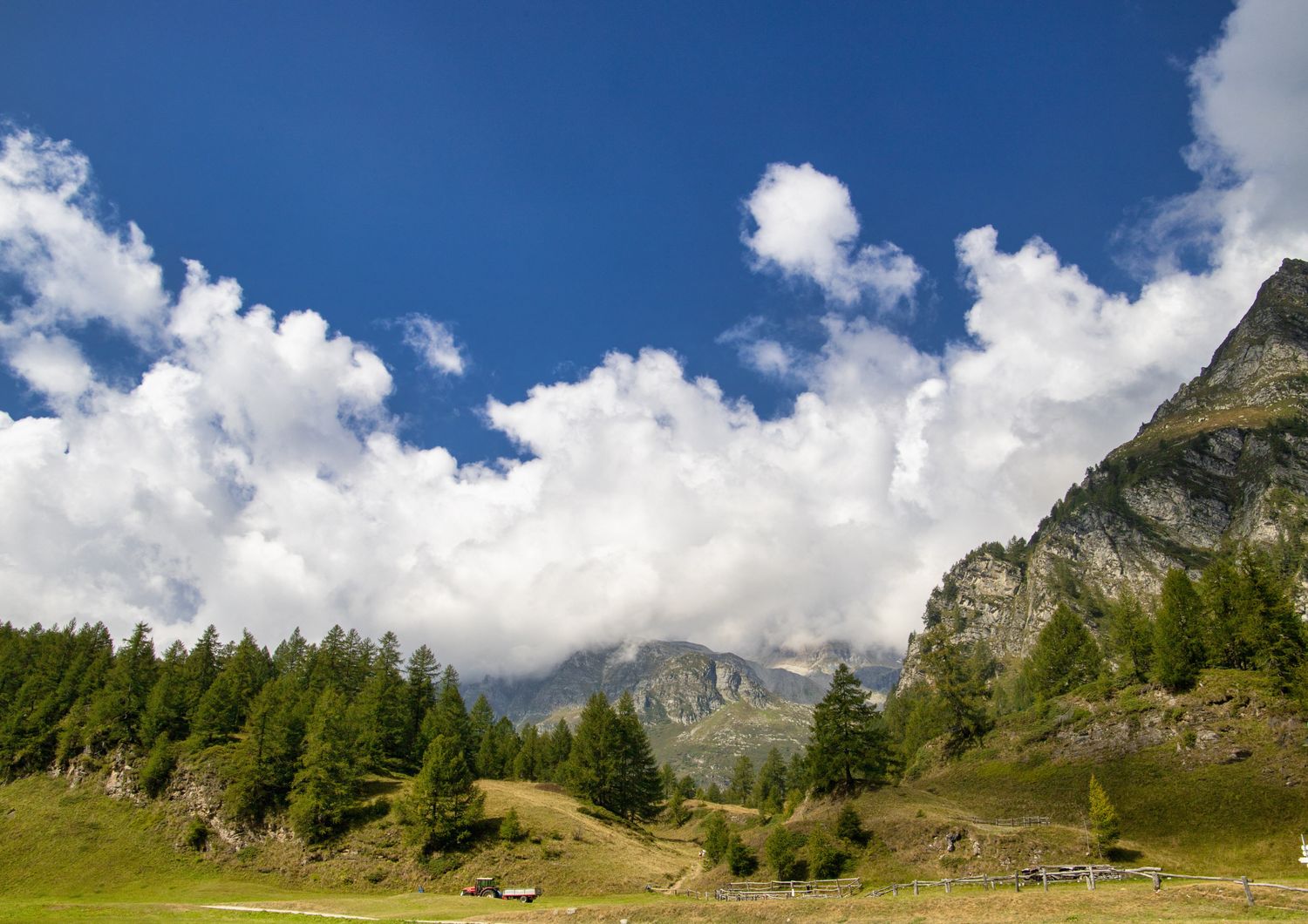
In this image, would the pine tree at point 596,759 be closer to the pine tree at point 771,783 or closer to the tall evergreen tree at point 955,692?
the tall evergreen tree at point 955,692

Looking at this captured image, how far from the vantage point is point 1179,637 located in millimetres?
79000

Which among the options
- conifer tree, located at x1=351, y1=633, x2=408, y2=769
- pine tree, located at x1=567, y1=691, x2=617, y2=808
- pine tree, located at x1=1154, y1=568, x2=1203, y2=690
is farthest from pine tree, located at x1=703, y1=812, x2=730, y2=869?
pine tree, located at x1=1154, y1=568, x2=1203, y2=690

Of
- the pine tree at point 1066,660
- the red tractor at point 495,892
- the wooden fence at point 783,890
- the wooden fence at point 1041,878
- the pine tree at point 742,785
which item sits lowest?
the pine tree at point 742,785

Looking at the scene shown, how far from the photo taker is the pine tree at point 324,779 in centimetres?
7406

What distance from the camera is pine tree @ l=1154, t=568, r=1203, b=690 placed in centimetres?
7488

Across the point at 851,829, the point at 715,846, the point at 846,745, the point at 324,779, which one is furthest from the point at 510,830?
the point at 846,745

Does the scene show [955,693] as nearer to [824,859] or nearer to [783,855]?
[824,859]

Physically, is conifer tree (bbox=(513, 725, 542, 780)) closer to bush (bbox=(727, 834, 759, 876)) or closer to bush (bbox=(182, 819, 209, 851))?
bush (bbox=(182, 819, 209, 851))

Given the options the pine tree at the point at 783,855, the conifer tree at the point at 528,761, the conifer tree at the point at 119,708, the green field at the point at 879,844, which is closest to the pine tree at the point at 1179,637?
the green field at the point at 879,844

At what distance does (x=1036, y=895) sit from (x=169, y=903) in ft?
227

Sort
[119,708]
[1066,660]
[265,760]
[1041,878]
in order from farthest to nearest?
[1066,660], [119,708], [265,760], [1041,878]

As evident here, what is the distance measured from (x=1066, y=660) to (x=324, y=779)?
107749 millimetres

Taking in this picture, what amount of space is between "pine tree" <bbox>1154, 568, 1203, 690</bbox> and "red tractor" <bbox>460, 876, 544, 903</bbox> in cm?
7107

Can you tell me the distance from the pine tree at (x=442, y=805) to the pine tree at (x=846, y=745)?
36885 mm
